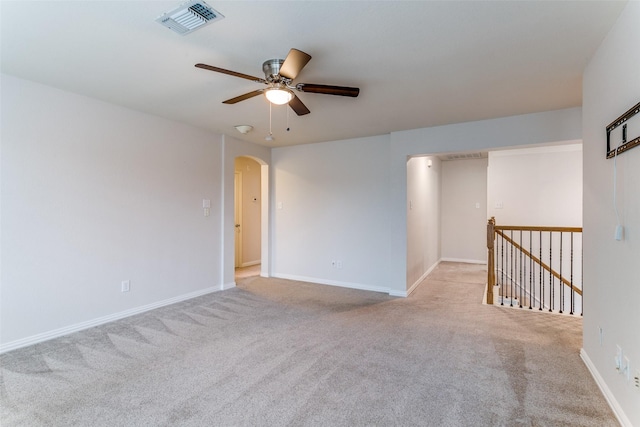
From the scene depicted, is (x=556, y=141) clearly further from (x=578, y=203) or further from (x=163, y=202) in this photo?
(x=163, y=202)

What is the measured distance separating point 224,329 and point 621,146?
3.50 metres

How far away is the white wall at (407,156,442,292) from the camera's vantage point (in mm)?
4737

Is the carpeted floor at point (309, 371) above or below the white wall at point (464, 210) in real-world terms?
below

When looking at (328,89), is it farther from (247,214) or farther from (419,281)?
(247,214)

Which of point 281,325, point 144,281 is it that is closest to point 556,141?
point 281,325

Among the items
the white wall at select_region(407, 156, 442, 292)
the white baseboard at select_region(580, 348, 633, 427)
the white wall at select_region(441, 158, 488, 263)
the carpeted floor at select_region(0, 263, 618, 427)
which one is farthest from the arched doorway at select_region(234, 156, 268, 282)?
the white baseboard at select_region(580, 348, 633, 427)

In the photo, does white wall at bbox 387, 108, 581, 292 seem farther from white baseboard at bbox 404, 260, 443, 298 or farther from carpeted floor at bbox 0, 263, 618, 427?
carpeted floor at bbox 0, 263, 618, 427

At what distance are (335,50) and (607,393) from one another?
9.65ft

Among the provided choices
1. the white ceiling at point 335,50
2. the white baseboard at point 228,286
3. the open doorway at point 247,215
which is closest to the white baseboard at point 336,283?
the white baseboard at point 228,286

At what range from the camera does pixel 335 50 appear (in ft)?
7.36

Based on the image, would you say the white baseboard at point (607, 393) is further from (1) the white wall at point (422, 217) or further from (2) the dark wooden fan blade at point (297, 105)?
(2) the dark wooden fan blade at point (297, 105)

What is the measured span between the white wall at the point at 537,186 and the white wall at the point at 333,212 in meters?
2.76

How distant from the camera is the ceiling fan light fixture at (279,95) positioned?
7.79ft

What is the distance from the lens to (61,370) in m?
2.42
